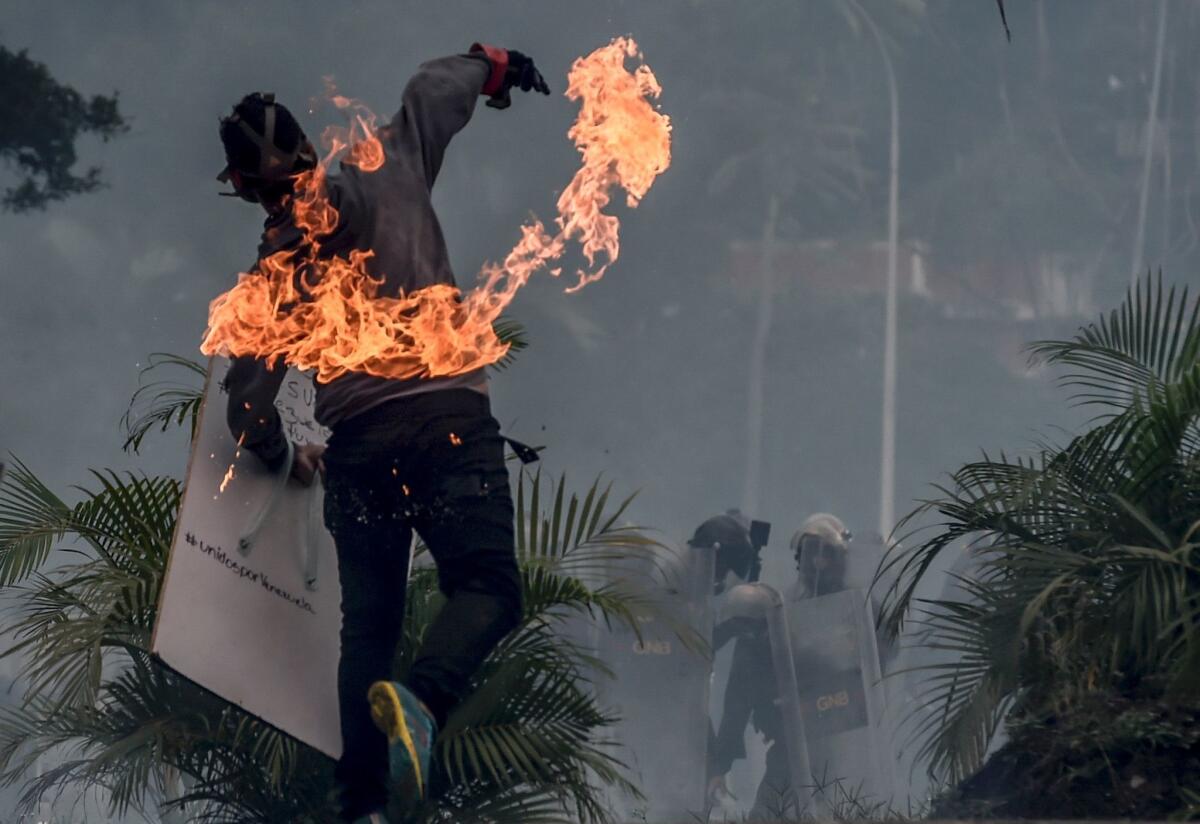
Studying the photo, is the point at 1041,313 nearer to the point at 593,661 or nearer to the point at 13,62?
the point at 13,62

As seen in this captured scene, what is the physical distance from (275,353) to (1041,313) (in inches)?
1323

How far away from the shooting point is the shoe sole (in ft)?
9.06

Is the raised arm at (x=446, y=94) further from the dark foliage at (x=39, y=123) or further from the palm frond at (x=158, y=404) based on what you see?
the dark foliage at (x=39, y=123)

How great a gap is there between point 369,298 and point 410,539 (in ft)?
2.09

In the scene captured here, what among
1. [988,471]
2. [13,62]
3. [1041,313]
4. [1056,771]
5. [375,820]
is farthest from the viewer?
[1041,313]

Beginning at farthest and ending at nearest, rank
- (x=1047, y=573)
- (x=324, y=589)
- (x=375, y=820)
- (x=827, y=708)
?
(x=827, y=708) < (x=1047, y=573) < (x=324, y=589) < (x=375, y=820)

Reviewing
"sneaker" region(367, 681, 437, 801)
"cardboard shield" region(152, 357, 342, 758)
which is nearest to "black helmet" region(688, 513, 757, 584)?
"cardboard shield" region(152, 357, 342, 758)

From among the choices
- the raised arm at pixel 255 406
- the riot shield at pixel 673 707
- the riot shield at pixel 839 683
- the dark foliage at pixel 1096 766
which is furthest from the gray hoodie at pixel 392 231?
the riot shield at pixel 839 683

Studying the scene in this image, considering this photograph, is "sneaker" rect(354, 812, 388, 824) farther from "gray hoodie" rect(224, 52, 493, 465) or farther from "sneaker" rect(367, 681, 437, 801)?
"gray hoodie" rect(224, 52, 493, 465)

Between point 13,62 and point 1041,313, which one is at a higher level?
point 1041,313

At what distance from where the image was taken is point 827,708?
994cm

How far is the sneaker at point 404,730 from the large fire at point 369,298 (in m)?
0.84

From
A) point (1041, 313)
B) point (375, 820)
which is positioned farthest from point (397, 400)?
point (1041, 313)

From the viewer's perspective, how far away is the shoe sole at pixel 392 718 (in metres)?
2.76
